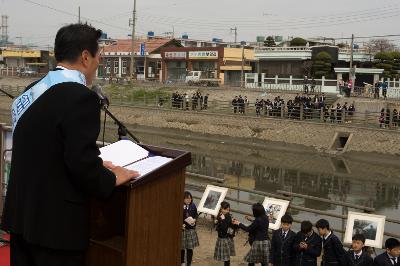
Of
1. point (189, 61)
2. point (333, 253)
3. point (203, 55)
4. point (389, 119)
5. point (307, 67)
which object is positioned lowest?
point (333, 253)

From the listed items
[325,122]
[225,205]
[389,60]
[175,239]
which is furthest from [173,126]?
[175,239]

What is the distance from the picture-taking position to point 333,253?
638 centimetres

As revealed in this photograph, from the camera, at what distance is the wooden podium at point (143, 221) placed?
2.31 metres

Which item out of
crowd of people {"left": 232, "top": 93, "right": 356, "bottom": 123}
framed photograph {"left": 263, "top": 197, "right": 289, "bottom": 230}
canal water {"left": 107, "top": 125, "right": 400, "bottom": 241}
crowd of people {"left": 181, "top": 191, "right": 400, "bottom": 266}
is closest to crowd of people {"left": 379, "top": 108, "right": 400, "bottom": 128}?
crowd of people {"left": 232, "top": 93, "right": 356, "bottom": 123}

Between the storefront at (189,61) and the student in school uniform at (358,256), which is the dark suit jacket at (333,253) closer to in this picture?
the student in school uniform at (358,256)

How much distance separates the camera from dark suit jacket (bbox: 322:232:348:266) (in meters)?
6.29

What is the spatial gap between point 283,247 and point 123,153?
4634mm

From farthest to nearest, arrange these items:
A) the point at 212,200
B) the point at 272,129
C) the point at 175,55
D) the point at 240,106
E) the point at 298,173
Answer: the point at 175,55, the point at 240,106, the point at 272,129, the point at 298,173, the point at 212,200

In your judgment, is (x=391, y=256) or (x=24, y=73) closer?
(x=391, y=256)

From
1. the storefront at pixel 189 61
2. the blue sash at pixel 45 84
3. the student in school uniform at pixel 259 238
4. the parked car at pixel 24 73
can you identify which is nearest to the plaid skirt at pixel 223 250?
the student in school uniform at pixel 259 238

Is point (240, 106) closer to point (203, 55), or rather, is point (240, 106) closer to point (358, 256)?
point (203, 55)

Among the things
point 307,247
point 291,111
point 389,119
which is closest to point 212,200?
point 307,247

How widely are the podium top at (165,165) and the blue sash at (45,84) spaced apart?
49 cm

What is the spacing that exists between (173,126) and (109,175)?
3321 cm
